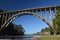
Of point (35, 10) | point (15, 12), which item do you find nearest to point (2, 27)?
point (15, 12)

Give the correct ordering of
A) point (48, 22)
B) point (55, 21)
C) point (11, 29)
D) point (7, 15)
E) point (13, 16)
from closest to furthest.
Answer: point (48, 22)
point (55, 21)
point (13, 16)
point (7, 15)
point (11, 29)

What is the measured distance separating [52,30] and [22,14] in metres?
15.5

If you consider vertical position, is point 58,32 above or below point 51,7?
below

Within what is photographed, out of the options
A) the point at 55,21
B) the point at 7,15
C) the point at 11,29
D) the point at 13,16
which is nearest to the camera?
the point at 55,21

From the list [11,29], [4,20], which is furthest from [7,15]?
[11,29]

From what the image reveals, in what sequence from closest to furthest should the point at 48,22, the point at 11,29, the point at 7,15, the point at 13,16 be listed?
1. the point at 48,22
2. the point at 13,16
3. the point at 7,15
4. the point at 11,29

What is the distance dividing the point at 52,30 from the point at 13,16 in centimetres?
1698

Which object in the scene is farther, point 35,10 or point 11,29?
point 11,29

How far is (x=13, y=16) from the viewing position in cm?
6600

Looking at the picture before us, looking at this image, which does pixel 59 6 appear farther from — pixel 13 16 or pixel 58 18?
pixel 13 16

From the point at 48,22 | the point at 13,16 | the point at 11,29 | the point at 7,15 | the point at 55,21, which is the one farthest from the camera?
the point at 11,29

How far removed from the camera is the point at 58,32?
181 feet

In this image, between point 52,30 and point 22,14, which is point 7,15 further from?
point 52,30

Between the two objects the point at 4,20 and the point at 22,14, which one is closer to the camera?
the point at 22,14
